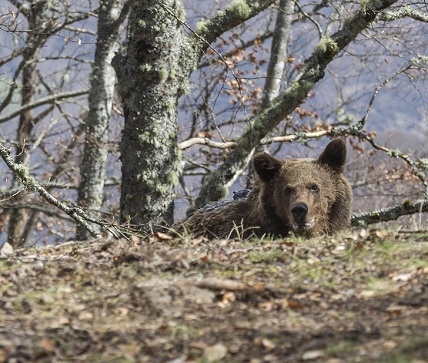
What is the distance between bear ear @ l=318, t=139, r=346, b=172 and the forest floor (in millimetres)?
3078

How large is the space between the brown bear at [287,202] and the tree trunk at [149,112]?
1380mm

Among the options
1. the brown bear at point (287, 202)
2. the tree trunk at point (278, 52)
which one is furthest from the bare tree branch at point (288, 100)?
the tree trunk at point (278, 52)

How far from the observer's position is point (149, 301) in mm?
4262

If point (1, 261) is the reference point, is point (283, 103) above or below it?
above

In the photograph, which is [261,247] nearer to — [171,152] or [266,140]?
[171,152]

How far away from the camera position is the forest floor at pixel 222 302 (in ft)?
11.5

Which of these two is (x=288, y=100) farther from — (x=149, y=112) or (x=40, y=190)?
(x=40, y=190)

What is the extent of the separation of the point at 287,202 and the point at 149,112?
2.90 meters

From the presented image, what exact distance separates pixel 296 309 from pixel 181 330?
0.67 meters

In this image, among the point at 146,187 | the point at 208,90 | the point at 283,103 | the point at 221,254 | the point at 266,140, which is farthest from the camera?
the point at 208,90

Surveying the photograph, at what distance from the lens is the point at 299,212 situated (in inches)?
316

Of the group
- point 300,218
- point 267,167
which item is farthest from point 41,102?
point 300,218

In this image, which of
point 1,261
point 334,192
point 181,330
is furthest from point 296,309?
point 334,192

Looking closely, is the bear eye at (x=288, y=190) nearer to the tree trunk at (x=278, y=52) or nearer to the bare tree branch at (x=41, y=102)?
the tree trunk at (x=278, y=52)
